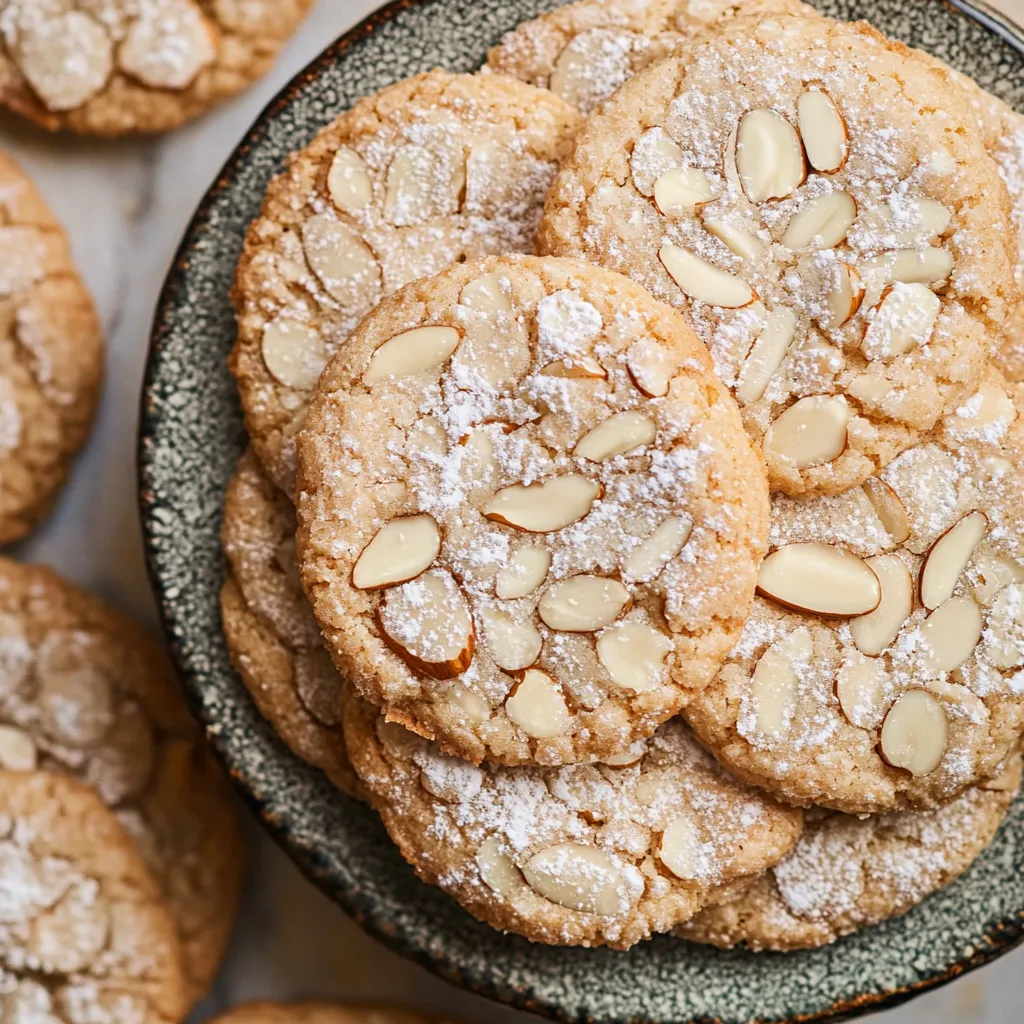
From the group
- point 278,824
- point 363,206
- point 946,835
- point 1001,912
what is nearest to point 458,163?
point 363,206

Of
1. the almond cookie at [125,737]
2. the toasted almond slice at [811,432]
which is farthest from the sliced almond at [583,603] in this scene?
the almond cookie at [125,737]

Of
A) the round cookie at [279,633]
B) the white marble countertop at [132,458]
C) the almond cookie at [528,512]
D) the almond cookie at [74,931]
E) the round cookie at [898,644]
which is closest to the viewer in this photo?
the almond cookie at [528,512]

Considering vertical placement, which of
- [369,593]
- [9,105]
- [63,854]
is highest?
[369,593]

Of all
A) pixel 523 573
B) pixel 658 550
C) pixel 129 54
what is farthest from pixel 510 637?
pixel 129 54

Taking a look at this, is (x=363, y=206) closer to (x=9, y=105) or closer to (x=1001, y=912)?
(x=9, y=105)

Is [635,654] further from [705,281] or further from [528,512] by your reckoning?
[705,281]

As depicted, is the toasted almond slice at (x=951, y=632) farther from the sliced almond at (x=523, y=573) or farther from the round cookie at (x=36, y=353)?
the round cookie at (x=36, y=353)
